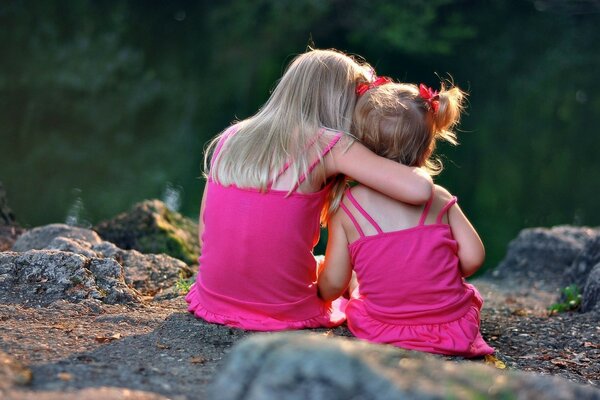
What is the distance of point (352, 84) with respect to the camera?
318 centimetres

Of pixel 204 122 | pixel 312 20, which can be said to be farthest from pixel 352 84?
pixel 312 20

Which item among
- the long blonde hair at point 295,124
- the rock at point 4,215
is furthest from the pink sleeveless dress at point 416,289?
the rock at point 4,215

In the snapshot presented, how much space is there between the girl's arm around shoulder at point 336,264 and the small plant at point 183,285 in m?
0.82

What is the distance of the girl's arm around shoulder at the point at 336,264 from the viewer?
3148 millimetres

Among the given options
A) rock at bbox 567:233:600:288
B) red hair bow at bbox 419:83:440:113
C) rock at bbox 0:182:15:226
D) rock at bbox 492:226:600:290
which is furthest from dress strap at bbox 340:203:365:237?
rock at bbox 0:182:15:226

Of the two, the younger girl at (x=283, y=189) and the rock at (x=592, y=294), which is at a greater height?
the younger girl at (x=283, y=189)

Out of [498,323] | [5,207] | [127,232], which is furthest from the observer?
[5,207]

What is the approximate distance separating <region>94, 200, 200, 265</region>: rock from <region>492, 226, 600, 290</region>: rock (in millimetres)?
2293

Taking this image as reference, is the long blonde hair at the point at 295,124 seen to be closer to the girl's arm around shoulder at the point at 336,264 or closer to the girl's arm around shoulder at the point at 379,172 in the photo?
the girl's arm around shoulder at the point at 379,172

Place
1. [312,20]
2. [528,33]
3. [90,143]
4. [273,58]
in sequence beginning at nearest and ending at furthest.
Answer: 1. [90,143]
2. [273,58]
3. [312,20]
4. [528,33]

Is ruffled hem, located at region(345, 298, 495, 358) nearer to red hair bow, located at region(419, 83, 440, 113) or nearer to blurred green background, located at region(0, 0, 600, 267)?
red hair bow, located at region(419, 83, 440, 113)

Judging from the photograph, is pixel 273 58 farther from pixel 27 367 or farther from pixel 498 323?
pixel 27 367

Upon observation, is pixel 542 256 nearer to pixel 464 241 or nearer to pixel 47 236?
pixel 464 241

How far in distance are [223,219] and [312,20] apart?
1630 cm
